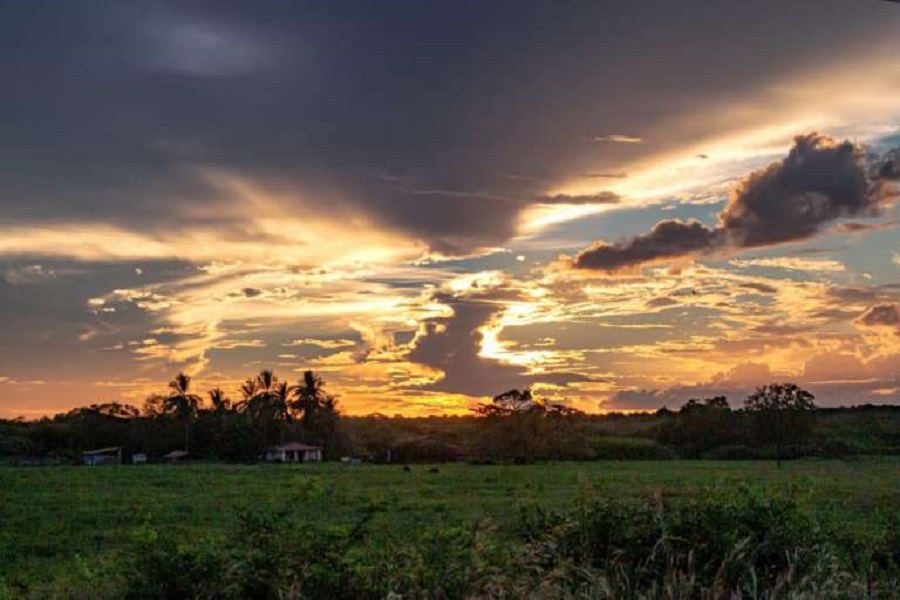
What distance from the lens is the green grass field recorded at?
35.3ft

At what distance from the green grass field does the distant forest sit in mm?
21465

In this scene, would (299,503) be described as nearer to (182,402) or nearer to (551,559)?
(551,559)

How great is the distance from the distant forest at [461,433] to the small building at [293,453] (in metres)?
1.82

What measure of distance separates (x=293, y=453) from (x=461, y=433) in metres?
14.7

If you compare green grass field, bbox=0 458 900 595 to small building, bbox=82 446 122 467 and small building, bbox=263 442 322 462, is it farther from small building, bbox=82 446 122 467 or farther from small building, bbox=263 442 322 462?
small building, bbox=82 446 122 467

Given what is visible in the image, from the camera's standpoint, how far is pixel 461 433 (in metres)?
86.7

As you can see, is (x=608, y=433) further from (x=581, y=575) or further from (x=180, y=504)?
(x=581, y=575)

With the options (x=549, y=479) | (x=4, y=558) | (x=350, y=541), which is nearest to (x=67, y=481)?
(x=549, y=479)

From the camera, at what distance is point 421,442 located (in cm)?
7144

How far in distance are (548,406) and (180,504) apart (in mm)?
43726

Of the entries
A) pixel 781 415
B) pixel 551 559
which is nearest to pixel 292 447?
pixel 781 415

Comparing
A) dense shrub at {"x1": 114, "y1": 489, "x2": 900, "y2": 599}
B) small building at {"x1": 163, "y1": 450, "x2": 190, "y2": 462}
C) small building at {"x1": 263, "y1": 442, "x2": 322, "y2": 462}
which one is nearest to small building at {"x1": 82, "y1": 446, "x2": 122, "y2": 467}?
small building at {"x1": 163, "y1": 450, "x2": 190, "y2": 462}

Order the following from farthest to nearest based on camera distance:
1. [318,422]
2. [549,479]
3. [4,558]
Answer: [318,422] < [549,479] < [4,558]

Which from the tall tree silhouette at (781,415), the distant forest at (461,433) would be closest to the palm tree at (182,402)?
the distant forest at (461,433)
